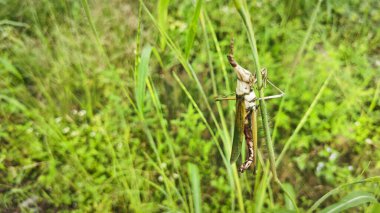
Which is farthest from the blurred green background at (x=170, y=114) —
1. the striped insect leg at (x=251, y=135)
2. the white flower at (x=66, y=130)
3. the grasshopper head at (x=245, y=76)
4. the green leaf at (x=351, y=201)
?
the grasshopper head at (x=245, y=76)

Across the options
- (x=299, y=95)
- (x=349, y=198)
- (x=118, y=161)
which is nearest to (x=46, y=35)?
(x=118, y=161)

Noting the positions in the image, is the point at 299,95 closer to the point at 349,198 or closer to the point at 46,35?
the point at 349,198

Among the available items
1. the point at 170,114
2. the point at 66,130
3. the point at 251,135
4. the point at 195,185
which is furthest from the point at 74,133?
the point at 251,135

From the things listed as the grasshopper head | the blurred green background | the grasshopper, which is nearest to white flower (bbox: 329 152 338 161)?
the blurred green background

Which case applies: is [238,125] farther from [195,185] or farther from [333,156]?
[333,156]

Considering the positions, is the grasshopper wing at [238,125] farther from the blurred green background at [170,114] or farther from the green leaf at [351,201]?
the blurred green background at [170,114]

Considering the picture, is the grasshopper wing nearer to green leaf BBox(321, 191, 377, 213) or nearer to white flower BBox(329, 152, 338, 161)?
green leaf BBox(321, 191, 377, 213)
